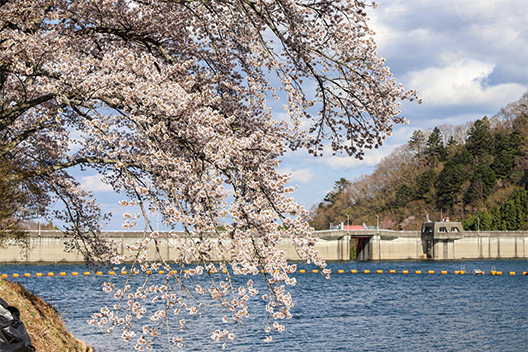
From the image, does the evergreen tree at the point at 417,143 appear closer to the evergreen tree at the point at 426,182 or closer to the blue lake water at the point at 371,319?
the evergreen tree at the point at 426,182

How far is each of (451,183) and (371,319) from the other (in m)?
68.5

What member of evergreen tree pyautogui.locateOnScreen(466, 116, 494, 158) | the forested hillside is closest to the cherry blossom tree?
the forested hillside

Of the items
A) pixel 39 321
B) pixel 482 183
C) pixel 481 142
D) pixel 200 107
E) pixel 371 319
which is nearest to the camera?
pixel 200 107

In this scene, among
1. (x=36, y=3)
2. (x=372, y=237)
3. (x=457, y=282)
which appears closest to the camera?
(x=36, y=3)

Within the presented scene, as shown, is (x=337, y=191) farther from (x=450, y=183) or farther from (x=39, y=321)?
(x=39, y=321)

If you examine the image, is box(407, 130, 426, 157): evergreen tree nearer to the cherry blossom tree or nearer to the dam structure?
the dam structure

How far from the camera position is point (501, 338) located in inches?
721

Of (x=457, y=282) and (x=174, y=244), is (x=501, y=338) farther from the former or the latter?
(x=457, y=282)

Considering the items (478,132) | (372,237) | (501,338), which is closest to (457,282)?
(501,338)

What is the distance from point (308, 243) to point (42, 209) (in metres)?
8.52

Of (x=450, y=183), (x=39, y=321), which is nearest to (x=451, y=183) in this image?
(x=450, y=183)

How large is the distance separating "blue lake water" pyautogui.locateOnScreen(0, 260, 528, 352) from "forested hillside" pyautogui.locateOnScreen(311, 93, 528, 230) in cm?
4564

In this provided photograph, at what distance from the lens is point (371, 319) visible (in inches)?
894

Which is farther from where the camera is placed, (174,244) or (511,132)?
(511,132)
